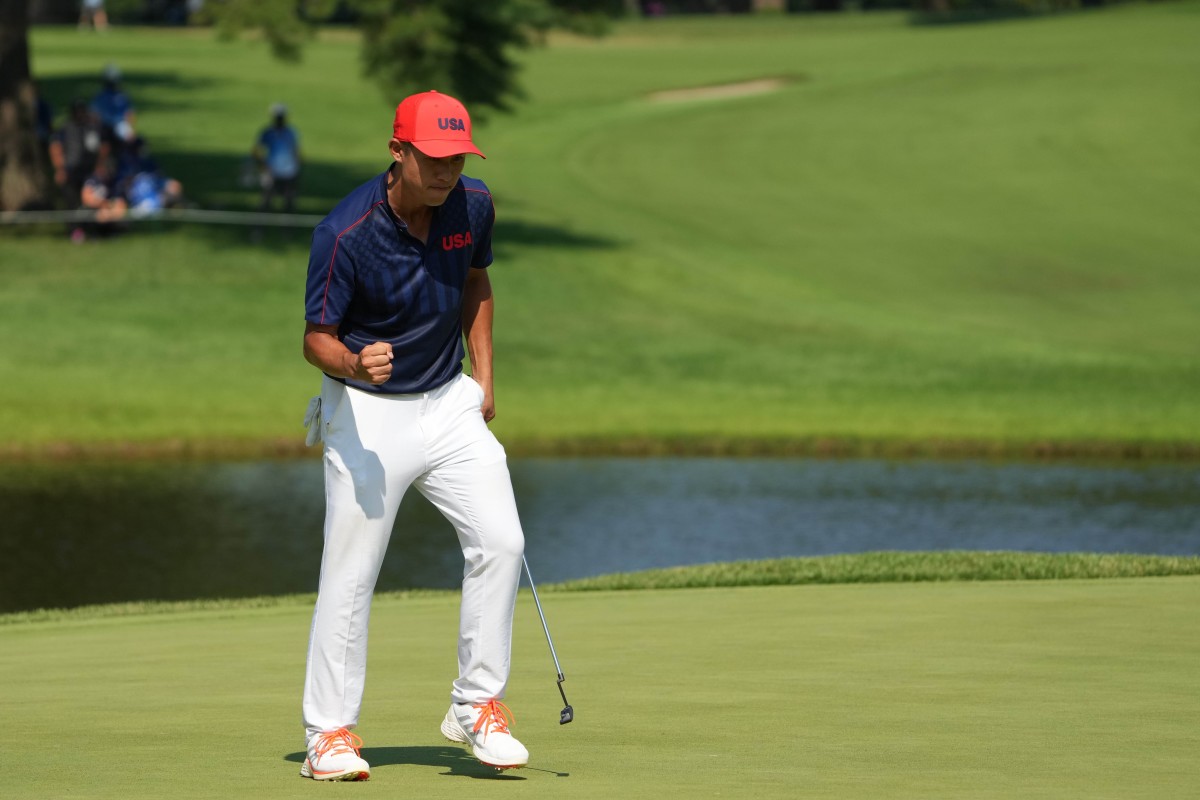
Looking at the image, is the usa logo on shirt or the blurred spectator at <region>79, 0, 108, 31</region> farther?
the blurred spectator at <region>79, 0, 108, 31</region>

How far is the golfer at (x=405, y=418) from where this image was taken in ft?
18.1

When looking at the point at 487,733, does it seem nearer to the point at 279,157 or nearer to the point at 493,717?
the point at 493,717

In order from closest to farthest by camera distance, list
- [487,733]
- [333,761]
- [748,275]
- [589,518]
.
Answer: [333,761] < [487,733] < [589,518] < [748,275]

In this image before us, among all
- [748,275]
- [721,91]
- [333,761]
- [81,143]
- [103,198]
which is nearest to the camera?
[333,761]

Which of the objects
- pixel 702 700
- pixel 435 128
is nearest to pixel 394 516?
pixel 435 128

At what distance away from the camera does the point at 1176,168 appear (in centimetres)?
3891

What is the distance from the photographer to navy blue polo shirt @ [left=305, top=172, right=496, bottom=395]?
5551mm

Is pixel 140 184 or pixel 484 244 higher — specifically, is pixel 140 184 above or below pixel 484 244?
below

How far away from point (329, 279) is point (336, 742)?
139cm

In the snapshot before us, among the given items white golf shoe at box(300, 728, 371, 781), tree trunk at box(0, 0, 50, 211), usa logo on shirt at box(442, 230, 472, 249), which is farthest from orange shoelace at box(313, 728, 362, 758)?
tree trunk at box(0, 0, 50, 211)

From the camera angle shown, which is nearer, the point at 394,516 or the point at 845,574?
the point at 394,516

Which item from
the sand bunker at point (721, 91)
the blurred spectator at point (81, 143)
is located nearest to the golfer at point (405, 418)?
the blurred spectator at point (81, 143)

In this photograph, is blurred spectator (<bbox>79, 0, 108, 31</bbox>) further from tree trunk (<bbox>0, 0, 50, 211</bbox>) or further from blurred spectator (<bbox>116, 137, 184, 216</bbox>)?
blurred spectator (<bbox>116, 137, 184, 216</bbox>)

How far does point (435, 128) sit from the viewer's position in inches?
214
